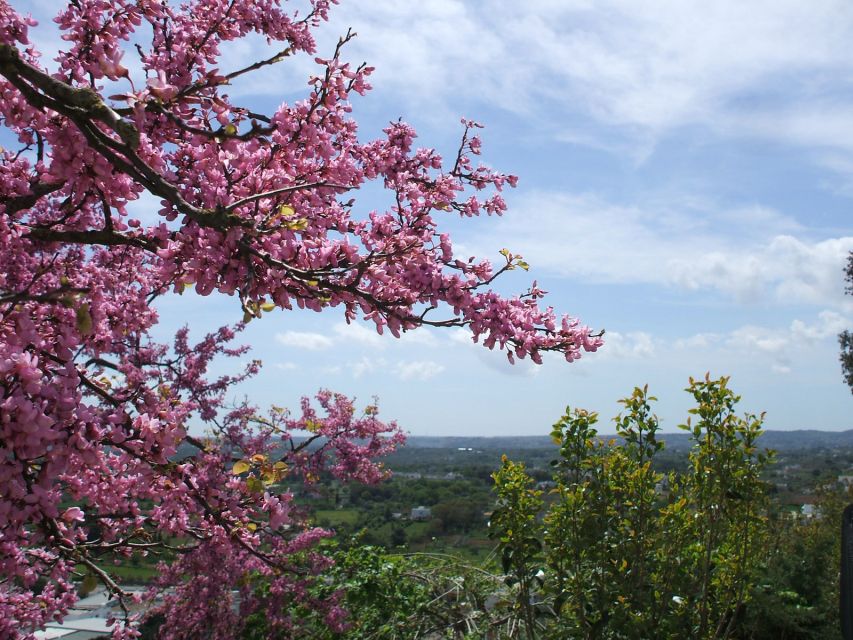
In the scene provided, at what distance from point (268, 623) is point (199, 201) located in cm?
508

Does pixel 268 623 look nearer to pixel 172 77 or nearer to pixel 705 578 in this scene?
pixel 705 578

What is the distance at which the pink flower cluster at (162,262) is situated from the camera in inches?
72.0

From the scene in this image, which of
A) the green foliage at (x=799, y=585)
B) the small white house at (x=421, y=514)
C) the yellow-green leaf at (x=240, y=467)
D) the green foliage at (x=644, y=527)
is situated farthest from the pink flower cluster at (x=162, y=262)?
the small white house at (x=421, y=514)

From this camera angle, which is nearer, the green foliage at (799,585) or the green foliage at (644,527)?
the green foliage at (644,527)

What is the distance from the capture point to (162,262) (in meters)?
2.62

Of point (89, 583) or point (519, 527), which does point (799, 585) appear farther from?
point (89, 583)

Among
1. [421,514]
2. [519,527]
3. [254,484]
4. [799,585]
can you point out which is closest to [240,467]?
[254,484]

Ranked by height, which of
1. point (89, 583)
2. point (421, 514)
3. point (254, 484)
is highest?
point (254, 484)

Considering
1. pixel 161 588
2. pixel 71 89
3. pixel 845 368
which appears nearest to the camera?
pixel 71 89

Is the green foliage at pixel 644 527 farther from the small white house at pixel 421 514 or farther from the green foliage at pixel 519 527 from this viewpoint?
the small white house at pixel 421 514

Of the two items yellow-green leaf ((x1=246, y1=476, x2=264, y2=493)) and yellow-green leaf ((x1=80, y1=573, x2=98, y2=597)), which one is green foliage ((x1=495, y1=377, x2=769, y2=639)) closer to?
yellow-green leaf ((x1=246, y1=476, x2=264, y2=493))

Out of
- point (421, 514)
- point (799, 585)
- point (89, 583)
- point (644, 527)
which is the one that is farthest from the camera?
point (421, 514)

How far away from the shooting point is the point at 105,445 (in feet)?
6.70

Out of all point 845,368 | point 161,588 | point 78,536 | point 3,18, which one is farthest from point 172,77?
point 845,368
